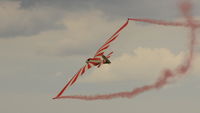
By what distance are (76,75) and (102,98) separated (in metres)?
7.21

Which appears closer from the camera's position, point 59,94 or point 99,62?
point 59,94

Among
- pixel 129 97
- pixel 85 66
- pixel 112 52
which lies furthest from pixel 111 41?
pixel 129 97

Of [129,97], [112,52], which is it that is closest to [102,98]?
[129,97]

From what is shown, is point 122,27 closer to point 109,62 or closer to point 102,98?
point 109,62

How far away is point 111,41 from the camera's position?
250ft

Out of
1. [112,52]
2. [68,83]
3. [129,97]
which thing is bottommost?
[129,97]

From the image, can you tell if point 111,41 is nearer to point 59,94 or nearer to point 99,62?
point 99,62

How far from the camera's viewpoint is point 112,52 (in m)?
76.1

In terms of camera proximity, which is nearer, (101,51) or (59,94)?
(59,94)

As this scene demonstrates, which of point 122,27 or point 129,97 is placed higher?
point 122,27

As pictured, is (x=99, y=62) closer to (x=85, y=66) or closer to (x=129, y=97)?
(x=85, y=66)

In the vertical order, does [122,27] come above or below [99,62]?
above

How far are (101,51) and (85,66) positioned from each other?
4592 millimetres

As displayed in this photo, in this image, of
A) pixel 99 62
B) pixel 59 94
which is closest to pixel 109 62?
pixel 99 62
